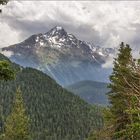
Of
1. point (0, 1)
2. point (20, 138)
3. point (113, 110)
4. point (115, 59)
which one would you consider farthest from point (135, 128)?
point (20, 138)

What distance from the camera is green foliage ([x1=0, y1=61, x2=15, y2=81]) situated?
13.6 m

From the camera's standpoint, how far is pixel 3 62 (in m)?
13.6

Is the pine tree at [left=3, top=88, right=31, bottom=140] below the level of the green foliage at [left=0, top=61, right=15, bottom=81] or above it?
above

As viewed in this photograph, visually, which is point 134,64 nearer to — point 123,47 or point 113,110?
point 113,110

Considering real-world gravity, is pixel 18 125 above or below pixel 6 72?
above

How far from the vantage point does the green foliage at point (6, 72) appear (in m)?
13.6

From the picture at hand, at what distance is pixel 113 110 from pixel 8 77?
17316 mm

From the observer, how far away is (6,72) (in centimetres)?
1364

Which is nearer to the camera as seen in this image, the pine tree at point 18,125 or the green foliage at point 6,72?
the green foliage at point 6,72

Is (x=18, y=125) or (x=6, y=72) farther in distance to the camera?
(x=18, y=125)

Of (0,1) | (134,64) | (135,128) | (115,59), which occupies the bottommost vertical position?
(135,128)

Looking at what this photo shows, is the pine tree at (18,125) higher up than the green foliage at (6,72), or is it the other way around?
the pine tree at (18,125)

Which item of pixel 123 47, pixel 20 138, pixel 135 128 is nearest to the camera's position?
pixel 135 128

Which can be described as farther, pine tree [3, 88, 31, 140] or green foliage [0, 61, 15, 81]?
pine tree [3, 88, 31, 140]
